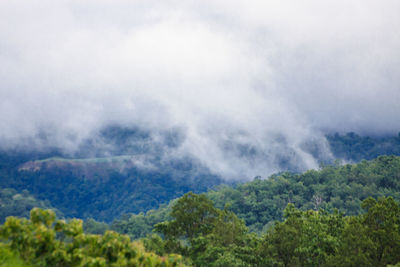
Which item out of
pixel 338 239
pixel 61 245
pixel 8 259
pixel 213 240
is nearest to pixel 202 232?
pixel 213 240

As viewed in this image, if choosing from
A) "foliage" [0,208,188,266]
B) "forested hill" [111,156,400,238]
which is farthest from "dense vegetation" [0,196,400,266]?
"forested hill" [111,156,400,238]

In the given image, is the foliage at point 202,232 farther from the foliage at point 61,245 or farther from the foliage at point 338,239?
the foliage at point 61,245

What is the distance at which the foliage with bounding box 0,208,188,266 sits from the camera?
34.2ft

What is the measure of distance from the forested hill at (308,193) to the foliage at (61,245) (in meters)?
112

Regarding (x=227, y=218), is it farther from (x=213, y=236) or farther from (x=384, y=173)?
(x=384, y=173)

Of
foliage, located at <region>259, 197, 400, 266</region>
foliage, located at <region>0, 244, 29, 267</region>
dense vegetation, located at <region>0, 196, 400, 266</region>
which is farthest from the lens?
foliage, located at <region>259, 197, 400, 266</region>

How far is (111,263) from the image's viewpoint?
35.3ft

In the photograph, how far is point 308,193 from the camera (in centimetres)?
14200

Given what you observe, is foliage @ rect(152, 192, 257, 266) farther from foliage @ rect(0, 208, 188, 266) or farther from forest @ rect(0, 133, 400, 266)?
foliage @ rect(0, 208, 188, 266)

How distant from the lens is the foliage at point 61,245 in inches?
411

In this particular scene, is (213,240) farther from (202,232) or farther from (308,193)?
(308,193)

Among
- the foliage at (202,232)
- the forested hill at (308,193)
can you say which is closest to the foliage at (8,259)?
the foliage at (202,232)

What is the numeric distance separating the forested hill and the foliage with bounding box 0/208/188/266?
11242cm

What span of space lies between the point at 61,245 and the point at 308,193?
142 m
